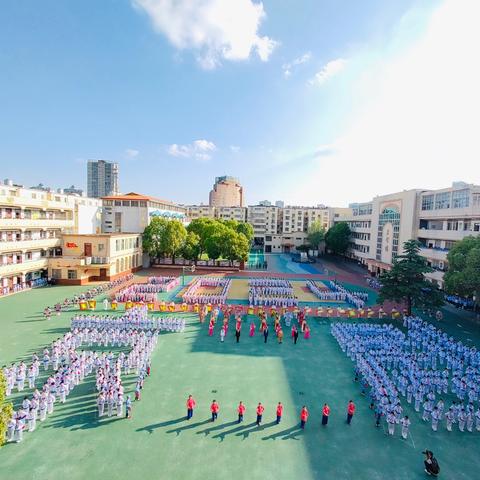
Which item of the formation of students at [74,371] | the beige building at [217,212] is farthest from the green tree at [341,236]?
the formation of students at [74,371]

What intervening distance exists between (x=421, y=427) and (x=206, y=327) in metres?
14.5

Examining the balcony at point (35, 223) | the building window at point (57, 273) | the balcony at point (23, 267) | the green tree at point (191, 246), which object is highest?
the balcony at point (35, 223)

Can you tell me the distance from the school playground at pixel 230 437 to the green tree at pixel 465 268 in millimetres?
13126

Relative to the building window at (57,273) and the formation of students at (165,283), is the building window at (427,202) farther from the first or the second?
the building window at (57,273)

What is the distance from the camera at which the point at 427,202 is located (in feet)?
129

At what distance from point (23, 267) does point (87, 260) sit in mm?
6362

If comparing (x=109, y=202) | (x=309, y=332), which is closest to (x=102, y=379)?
(x=309, y=332)

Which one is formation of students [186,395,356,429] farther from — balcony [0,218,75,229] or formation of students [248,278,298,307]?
balcony [0,218,75,229]

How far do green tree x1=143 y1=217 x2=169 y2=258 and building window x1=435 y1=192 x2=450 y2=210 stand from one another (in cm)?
3669

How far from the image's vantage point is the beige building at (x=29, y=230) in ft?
104

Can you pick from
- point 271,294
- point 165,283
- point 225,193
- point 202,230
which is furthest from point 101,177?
point 271,294

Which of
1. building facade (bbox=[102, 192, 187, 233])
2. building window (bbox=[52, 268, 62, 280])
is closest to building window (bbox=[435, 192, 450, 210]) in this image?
building facade (bbox=[102, 192, 187, 233])

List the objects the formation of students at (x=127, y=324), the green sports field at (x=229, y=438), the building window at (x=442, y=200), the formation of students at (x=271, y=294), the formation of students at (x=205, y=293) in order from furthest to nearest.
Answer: the building window at (x=442, y=200) → the formation of students at (x=271, y=294) → the formation of students at (x=205, y=293) → the formation of students at (x=127, y=324) → the green sports field at (x=229, y=438)

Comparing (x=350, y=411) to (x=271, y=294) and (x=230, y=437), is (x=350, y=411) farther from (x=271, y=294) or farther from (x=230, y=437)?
(x=271, y=294)
